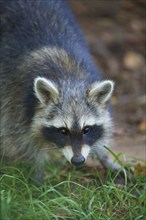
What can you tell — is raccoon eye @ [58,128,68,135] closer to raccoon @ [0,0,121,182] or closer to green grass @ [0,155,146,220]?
raccoon @ [0,0,121,182]

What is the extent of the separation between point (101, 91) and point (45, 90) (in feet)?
2.00

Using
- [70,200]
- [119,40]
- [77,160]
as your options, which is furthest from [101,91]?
[119,40]

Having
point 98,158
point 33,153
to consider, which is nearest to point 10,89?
point 33,153

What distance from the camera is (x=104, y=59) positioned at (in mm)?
11641

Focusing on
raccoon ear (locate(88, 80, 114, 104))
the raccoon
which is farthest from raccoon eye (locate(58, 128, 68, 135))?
raccoon ear (locate(88, 80, 114, 104))

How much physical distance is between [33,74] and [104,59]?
15.2ft

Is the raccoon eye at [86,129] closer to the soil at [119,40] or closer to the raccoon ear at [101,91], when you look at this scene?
the raccoon ear at [101,91]

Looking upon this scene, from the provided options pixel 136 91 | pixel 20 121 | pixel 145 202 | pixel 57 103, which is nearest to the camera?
pixel 145 202

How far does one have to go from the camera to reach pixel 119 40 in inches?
465

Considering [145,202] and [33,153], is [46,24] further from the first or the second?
[145,202]

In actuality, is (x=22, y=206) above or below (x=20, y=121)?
below

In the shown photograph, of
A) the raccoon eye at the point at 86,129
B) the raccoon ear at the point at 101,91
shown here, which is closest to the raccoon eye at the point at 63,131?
the raccoon eye at the point at 86,129

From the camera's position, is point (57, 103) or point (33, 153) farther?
point (33, 153)

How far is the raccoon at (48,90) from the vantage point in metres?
6.42
